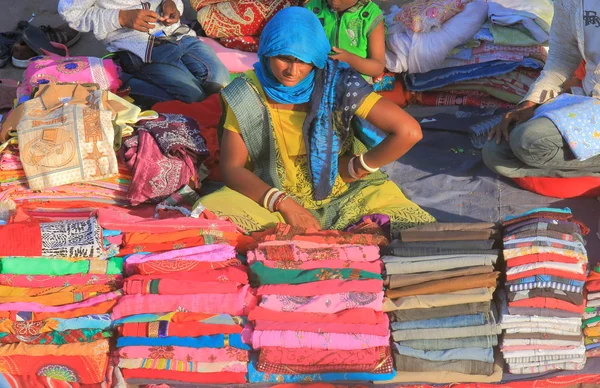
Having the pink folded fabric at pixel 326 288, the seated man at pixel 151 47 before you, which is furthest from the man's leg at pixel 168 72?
the pink folded fabric at pixel 326 288

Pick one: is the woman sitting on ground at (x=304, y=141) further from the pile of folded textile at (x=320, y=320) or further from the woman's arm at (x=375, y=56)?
the woman's arm at (x=375, y=56)

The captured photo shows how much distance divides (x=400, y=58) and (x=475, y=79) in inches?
19.1

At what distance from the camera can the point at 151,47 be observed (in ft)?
16.0

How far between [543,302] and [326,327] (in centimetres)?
89

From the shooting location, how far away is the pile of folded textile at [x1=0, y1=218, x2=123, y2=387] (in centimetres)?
332

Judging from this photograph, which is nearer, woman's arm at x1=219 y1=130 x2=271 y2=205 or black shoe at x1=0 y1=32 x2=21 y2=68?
woman's arm at x1=219 y1=130 x2=271 y2=205

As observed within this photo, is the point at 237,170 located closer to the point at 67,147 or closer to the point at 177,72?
the point at 67,147

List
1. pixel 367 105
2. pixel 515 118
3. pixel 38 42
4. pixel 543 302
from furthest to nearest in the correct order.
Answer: pixel 38 42
pixel 515 118
pixel 367 105
pixel 543 302

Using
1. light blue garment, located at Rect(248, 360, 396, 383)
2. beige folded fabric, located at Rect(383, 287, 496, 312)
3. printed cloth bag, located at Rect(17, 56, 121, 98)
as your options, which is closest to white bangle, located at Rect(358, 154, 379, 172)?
beige folded fabric, located at Rect(383, 287, 496, 312)

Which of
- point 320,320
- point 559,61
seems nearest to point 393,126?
point 320,320

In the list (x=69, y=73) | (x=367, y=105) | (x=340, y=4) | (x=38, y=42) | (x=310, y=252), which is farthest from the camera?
(x=38, y=42)

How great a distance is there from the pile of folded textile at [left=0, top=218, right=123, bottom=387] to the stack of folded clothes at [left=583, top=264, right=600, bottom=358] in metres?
2.00

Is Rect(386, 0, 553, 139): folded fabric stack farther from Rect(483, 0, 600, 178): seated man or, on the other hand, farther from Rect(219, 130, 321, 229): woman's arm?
Rect(219, 130, 321, 229): woman's arm

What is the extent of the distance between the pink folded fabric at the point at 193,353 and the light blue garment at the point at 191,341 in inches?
0.7
